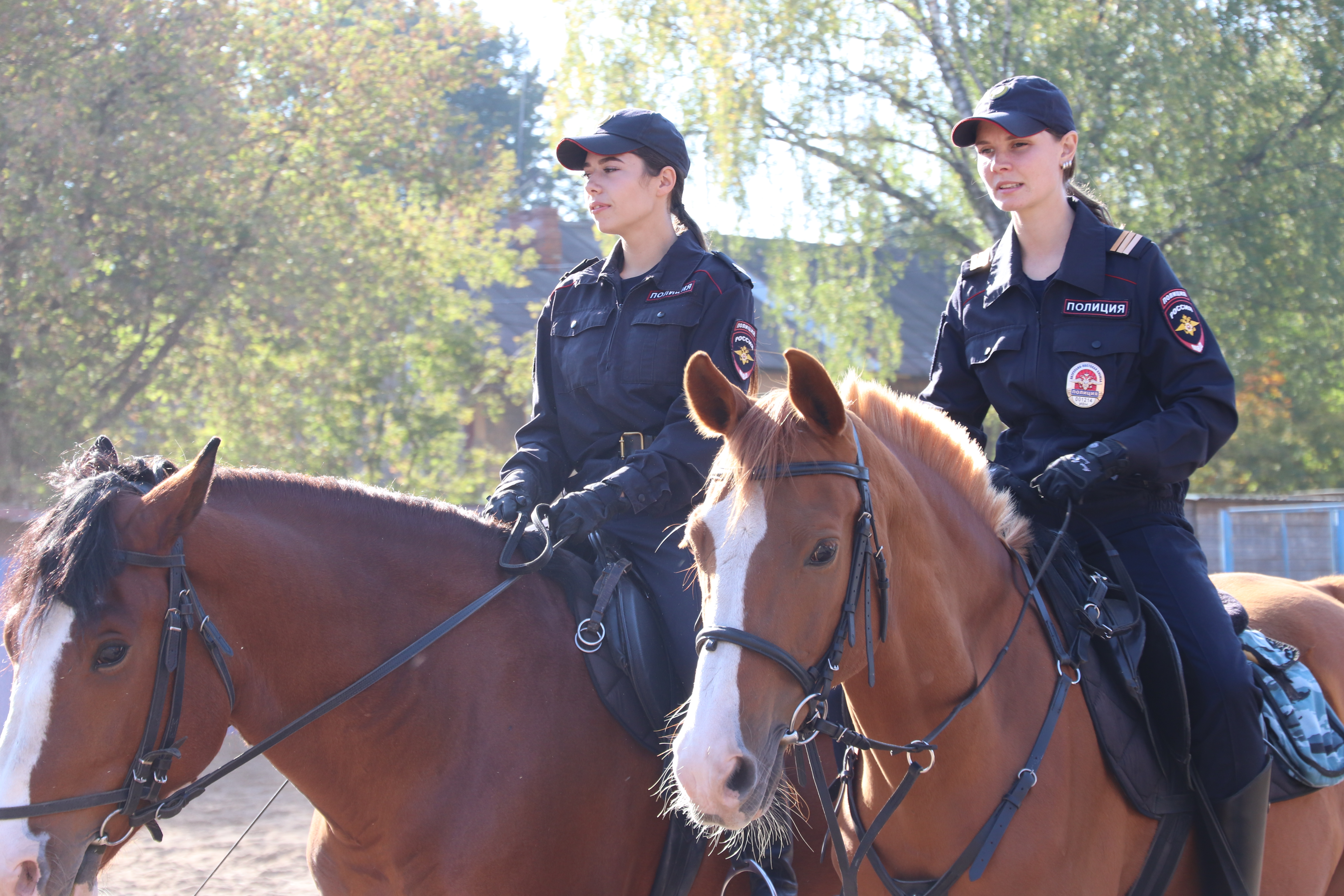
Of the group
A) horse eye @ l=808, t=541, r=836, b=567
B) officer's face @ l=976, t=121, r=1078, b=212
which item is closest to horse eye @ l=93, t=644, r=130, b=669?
horse eye @ l=808, t=541, r=836, b=567

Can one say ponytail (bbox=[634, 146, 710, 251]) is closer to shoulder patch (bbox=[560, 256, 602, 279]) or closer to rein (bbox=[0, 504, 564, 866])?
shoulder patch (bbox=[560, 256, 602, 279])

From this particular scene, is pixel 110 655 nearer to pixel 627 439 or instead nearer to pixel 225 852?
pixel 627 439

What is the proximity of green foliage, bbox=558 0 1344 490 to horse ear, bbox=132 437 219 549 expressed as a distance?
1274 cm

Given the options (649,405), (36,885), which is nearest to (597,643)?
(649,405)

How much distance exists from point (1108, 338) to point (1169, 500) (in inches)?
19.4

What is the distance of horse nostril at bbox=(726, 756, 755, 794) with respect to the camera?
2045 mm

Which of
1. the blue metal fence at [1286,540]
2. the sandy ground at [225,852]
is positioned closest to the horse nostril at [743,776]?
the sandy ground at [225,852]

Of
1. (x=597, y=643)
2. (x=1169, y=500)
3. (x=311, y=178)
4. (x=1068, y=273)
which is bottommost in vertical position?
(x=597, y=643)

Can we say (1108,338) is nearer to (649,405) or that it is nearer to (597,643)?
(649,405)

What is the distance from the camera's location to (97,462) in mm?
2758

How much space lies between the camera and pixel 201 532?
265cm

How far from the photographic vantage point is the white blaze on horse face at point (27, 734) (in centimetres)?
231

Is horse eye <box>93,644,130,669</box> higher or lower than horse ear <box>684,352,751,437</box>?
lower

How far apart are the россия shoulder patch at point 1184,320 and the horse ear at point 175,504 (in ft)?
8.30
